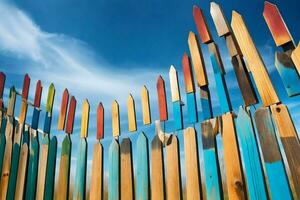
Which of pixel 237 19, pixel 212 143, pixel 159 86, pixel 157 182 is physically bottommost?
pixel 157 182

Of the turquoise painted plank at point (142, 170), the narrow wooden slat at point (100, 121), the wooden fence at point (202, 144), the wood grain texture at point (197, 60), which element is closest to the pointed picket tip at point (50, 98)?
the wooden fence at point (202, 144)

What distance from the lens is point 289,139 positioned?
1536mm

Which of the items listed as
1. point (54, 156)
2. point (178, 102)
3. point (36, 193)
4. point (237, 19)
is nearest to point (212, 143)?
point (178, 102)

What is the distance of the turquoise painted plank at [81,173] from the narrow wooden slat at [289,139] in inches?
62.2

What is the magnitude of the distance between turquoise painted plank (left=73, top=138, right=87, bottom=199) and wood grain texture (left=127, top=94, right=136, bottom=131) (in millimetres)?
472

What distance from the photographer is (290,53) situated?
1.66 metres

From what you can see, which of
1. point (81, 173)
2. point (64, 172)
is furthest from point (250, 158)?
point (64, 172)

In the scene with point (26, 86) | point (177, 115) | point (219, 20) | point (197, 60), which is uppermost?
point (26, 86)

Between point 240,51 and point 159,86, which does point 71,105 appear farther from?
point 240,51

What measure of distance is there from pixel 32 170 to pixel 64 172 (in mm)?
386

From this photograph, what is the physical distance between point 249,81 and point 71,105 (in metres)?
1.75

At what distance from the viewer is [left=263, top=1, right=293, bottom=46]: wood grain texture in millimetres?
1671

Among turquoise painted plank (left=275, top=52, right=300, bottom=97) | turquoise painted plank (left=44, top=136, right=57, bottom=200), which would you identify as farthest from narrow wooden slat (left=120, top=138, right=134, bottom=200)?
turquoise painted plank (left=275, top=52, right=300, bottom=97)

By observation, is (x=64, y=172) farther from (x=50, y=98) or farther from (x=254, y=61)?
(x=254, y=61)
